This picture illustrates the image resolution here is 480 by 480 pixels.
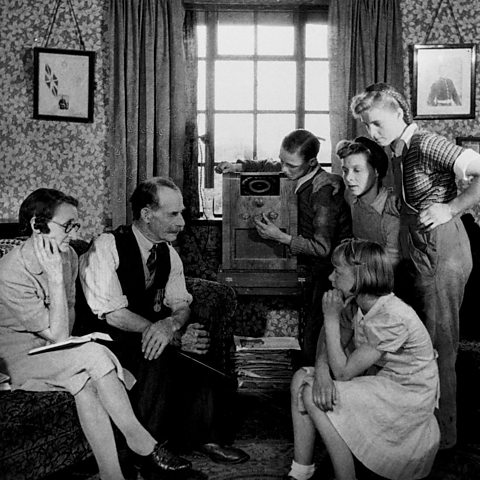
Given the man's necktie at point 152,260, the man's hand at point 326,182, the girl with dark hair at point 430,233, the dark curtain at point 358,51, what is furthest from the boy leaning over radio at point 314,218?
the dark curtain at point 358,51

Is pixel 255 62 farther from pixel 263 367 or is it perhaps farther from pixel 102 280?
pixel 102 280

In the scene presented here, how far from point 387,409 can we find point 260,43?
3.18 m

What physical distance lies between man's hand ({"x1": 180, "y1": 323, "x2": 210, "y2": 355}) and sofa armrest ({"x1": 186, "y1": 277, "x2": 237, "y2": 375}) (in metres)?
0.12

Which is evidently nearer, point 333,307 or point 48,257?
point 333,307

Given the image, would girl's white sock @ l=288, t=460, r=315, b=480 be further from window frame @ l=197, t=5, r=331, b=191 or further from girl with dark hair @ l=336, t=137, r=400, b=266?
window frame @ l=197, t=5, r=331, b=191

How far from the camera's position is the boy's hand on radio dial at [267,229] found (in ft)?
12.0

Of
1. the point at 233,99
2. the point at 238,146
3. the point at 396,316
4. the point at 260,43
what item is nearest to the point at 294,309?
the point at 238,146

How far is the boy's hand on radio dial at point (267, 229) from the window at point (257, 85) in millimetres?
870

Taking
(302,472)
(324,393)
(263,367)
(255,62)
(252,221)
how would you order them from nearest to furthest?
(324,393) < (302,472) < (263,367) < (252,221) < (255,62)

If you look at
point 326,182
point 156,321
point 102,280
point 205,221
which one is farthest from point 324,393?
point 205,221

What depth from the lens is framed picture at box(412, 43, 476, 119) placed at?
4562mm

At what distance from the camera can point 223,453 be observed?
113 inches

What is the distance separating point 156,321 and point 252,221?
1141 millimetres

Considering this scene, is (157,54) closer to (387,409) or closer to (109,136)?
(109,136)
